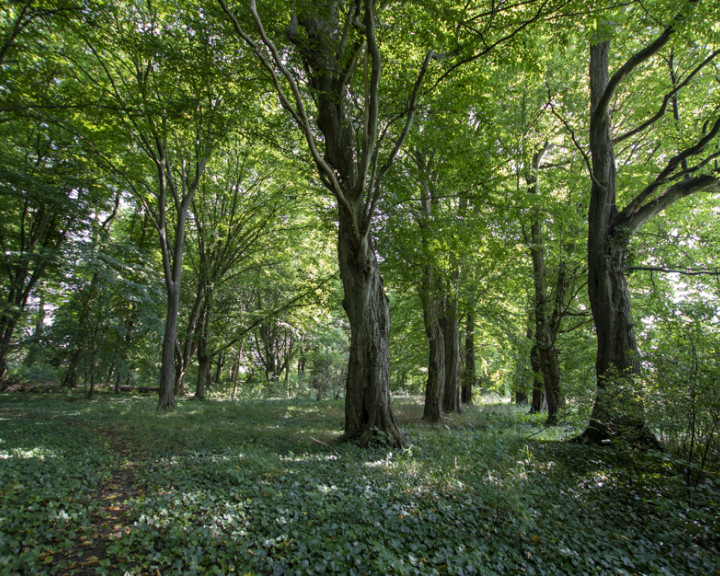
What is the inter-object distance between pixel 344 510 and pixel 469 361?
48.6 feet

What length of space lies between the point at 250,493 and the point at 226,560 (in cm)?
123

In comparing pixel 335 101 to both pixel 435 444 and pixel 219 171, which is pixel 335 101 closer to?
pixel 435 444

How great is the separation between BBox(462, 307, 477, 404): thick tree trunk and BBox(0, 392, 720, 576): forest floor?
9903 millimetres

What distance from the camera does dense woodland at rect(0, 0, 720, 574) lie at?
589 cm

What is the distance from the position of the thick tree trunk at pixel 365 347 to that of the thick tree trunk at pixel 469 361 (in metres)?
9.50

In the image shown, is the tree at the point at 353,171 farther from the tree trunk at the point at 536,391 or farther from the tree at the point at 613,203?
the tree trunk at the point at 536,391

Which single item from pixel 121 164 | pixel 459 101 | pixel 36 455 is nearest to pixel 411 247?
pixel 459 101

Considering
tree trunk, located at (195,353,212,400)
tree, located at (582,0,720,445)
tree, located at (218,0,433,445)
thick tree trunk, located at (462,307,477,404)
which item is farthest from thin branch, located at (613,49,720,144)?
tree trunk, located at (195,353,212,400)

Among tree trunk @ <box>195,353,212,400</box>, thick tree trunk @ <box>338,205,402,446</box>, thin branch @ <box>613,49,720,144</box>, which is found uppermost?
thin branch @ <box>613,49,720,144</box>

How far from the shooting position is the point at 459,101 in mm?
6602

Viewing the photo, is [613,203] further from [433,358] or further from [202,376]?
[202,376]

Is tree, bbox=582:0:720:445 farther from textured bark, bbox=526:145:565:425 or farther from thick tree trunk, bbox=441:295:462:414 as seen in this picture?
thick tree trunk, bbox=441:295:462:414

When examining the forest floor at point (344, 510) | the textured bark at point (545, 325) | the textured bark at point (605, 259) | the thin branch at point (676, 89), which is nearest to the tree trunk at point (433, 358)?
the textured bark at point (545, 325)

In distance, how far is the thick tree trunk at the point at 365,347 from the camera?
6.62 m
